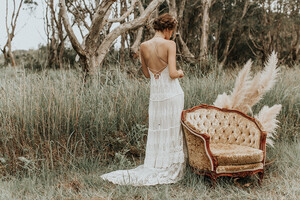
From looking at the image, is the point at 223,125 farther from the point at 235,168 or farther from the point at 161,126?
the point at 161,126

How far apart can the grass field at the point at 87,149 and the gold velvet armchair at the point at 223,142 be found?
0.21m

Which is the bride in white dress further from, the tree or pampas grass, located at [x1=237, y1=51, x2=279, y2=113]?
the tree

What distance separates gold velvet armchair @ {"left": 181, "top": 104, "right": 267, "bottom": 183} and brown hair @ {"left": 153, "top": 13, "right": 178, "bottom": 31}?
3.60ft

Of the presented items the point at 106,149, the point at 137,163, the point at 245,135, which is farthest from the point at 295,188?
the point at 106,149

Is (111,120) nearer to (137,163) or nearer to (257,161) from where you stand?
(137,163)

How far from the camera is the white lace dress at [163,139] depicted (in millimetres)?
3910

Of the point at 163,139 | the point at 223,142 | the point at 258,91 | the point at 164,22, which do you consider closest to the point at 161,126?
the point at 163,139

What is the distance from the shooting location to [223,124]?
4434 mm

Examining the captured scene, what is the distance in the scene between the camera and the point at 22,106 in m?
4.64

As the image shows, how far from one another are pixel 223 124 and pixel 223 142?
0.82 feet

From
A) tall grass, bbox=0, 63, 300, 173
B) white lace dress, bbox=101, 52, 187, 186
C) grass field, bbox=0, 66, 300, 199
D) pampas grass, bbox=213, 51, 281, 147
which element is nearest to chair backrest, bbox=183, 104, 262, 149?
pampas grass, bbox=213, 51, 281, 147


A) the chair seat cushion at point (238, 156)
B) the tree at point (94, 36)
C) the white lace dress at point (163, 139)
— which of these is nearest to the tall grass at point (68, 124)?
the white lace dress at point (163, 139)

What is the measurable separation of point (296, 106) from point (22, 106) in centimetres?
502

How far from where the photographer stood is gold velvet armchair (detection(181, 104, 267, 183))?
12.1 feet
